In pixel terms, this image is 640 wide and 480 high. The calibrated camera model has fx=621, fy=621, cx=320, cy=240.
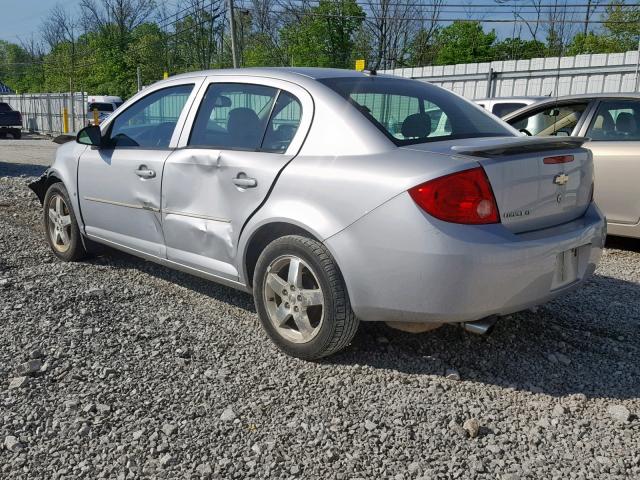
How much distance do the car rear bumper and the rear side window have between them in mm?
826

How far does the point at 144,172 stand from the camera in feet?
13.6

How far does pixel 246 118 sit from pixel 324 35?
1251 inches

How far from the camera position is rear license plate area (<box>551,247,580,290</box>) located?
3.09m

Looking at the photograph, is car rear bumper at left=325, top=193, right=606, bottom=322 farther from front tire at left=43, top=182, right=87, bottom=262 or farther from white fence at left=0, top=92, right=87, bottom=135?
white fence at left=0, top=92, right=87, bottom=135

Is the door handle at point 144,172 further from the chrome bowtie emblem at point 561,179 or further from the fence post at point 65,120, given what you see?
the fence post at point 65,120

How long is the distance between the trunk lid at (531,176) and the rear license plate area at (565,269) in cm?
17

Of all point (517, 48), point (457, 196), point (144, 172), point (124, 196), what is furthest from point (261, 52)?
point (457, 196)

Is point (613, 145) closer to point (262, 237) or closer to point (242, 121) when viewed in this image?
point (242, 121)

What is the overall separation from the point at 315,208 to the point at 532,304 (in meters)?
1.17

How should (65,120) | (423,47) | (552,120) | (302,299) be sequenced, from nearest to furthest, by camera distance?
(302,299) → (552,120) → (65,120) → (423,47)

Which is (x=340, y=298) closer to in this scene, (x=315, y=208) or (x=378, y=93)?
(x=315, y=208)

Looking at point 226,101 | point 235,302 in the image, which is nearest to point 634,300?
point 235,302

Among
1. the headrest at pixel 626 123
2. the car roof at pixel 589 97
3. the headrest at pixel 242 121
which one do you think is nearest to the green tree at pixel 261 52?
the car roof at pixel 589 97

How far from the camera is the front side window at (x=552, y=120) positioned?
6.45 m
